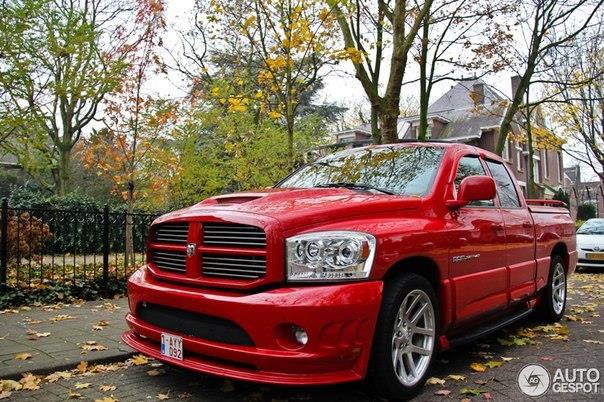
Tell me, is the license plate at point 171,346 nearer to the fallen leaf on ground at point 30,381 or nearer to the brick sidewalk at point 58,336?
the fallen leaf on ground at point 30,381

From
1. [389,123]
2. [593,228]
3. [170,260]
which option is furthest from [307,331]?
[593,228]

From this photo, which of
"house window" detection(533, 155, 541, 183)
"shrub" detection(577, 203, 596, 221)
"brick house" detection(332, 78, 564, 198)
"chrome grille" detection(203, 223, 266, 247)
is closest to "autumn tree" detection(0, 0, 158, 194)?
"chrome grille" detection(203, 223, 266, 247)

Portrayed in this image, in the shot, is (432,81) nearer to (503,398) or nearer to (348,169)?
(348,169)

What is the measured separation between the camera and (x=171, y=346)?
3.46 m

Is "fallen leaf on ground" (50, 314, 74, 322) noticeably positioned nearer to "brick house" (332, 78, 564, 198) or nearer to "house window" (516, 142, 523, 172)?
"brick house" (332, 78, 564, 198)

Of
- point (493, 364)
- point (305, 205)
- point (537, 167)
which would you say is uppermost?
point (537, 167)

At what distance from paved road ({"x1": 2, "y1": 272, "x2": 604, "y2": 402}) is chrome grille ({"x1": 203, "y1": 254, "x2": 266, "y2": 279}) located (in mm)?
927

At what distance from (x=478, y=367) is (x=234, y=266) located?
2.34 metres

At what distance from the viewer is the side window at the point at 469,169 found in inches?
182

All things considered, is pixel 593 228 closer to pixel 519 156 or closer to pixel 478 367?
pixel 478 367

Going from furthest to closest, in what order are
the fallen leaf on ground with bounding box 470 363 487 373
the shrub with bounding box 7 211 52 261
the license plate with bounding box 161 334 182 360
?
1. the shrub with bounding box 7 211 52 261
2. the fallen leaf on ground with bounding box 470 363 487 373
3. the license plate with bounding box 161 334 182 360

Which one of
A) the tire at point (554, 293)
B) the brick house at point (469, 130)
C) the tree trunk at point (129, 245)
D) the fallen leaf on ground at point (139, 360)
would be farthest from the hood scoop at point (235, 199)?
the brick house at point (469, 130)

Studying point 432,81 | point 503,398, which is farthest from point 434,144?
point 432,81

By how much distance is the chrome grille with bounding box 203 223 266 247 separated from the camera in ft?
10.7
